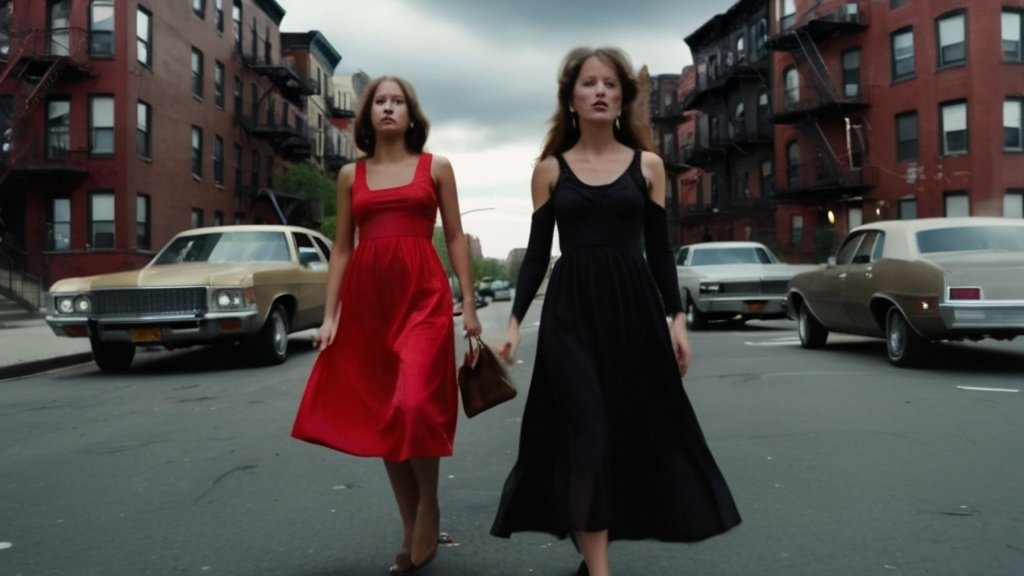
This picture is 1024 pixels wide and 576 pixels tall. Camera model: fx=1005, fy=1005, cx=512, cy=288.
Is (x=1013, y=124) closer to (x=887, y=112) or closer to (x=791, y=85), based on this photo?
(x=887, y=112)

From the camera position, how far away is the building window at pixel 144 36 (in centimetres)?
3003

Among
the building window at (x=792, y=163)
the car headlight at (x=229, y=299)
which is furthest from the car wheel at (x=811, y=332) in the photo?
the building window at (x=792, y=163)

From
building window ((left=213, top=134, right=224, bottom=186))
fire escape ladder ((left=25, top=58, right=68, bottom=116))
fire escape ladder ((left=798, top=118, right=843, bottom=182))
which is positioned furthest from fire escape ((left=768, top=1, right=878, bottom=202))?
fire escape ladder ((left=25, top=58, right=68, bottom=116))

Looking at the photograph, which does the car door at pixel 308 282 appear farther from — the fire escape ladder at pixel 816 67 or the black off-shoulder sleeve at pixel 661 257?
the fire escape ladder at pixel 816 67

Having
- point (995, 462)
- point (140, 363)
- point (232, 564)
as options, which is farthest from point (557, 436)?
point (140, 363)

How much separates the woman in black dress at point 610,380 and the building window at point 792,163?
37469 mm

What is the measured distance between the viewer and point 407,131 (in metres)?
4.13

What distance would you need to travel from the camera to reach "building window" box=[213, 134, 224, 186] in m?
→ 36.1

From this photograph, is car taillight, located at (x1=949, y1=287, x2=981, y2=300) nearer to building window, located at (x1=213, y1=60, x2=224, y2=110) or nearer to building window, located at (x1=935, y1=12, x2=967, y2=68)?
building window, located at (x1=935, y1=12, x2=967, y2=68)

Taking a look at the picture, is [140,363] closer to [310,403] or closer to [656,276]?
[310,403]

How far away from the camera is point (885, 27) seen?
34500mm

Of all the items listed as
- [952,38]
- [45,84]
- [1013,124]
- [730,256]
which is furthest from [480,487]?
[952,38]

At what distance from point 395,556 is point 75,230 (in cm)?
2815

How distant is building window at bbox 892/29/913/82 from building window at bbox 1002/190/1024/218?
17.3 ft
